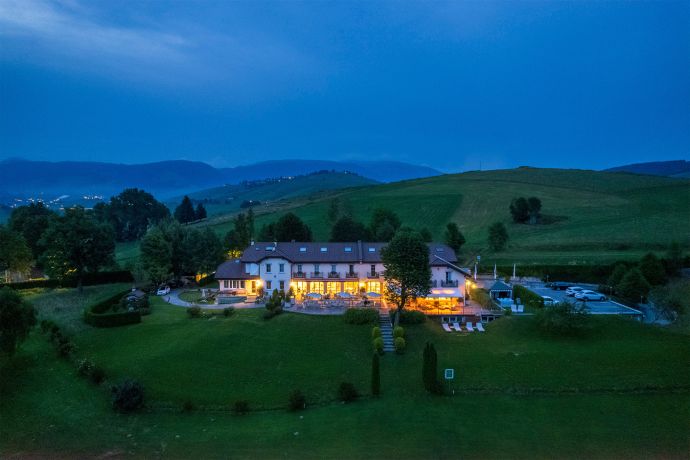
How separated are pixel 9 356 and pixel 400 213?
85194mm

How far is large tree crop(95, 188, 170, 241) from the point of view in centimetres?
10881

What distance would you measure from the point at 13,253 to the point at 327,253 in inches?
1689

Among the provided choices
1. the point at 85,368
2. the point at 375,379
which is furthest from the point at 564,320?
the point at 85,368

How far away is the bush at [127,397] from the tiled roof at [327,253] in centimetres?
2225

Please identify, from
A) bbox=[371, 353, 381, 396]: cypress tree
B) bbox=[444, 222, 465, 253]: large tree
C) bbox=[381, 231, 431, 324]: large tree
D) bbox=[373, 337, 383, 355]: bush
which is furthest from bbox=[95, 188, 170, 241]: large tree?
bbox=[371, 353, 381, 396]: cypress tree

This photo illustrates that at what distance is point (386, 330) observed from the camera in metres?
36.8

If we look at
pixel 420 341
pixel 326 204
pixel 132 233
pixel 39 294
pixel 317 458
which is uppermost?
pixel 326 204

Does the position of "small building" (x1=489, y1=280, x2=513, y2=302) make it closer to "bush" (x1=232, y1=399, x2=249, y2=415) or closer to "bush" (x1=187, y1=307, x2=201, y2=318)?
"bush" (x1=232, y1=399, x2=249, y2=415)

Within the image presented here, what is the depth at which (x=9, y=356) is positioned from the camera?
29891mm

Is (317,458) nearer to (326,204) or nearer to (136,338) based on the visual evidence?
(136,338)

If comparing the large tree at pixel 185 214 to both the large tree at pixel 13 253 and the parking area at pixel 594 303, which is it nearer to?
the large tree at pixel 13 253

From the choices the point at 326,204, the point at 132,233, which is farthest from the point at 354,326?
the point at 132,233

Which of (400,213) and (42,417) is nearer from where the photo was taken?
(42,417)

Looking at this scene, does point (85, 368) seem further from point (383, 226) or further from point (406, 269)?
point (383, 226)
